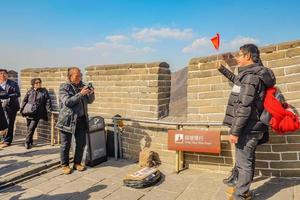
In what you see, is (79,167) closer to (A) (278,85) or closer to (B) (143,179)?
(B) (143,179)

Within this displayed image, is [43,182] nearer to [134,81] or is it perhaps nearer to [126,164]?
[126,164]

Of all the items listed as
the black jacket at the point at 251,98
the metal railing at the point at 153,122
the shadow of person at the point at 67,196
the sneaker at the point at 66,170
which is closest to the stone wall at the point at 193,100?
the metal railing at the point at 153,122

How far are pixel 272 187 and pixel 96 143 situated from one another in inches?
133

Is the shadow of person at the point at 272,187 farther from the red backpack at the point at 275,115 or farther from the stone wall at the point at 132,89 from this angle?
the stone wall at the point at 132,89

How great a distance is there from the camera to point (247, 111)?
335 centimetres

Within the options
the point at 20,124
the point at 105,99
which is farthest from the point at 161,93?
the point at 20,124

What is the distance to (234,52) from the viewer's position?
467 cm

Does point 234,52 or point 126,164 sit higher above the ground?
point 234,52

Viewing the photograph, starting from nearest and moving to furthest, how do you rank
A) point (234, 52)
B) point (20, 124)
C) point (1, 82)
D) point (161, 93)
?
1. point (234, 52)
2. point (161, 93)
3. point (1, 82)
4. point (20, 124)

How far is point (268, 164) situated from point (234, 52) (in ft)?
6.17

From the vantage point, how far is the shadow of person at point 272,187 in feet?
12.9

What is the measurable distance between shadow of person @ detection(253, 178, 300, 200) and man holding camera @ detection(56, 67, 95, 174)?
10.5 ft

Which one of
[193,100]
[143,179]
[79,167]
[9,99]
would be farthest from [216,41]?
[9,99]

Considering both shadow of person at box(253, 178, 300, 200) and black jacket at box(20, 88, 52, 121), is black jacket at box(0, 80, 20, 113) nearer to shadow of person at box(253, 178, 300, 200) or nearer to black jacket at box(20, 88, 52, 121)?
black jacket at box(20, 88, 52, 121)
